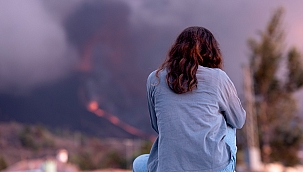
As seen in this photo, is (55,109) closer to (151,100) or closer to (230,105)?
(151,100)

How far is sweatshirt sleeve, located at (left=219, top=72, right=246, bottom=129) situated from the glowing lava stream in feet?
76.3

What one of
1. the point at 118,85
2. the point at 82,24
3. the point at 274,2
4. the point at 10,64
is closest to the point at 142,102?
the point at 118,85

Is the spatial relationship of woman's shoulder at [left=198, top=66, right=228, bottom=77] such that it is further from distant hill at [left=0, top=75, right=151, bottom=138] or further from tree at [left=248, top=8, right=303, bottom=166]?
distant hill at [left=0, top=75, right=151, bottom=138]

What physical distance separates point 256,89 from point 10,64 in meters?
11.1

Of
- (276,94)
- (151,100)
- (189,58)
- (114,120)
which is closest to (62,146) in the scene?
(114,120)

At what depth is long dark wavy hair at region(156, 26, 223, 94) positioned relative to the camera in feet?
5.52

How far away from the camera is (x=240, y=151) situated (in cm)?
1922

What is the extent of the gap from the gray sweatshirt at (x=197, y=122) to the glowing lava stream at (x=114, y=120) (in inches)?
916

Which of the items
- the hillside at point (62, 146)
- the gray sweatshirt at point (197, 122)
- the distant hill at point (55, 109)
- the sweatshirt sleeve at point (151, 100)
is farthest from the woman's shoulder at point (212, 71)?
the distant hill at point (55, 109)

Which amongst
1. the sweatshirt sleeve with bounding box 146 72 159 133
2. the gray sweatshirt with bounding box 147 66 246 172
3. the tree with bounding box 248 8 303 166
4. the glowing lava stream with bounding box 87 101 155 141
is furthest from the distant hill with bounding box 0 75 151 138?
the gray sweatshirt with bounding box 147 66 246 172

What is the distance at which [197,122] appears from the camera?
65.4 inches

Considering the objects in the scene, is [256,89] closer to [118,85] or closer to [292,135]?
[292,135]

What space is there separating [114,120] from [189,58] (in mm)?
25753

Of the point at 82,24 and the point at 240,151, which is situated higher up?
the point at 82,24
